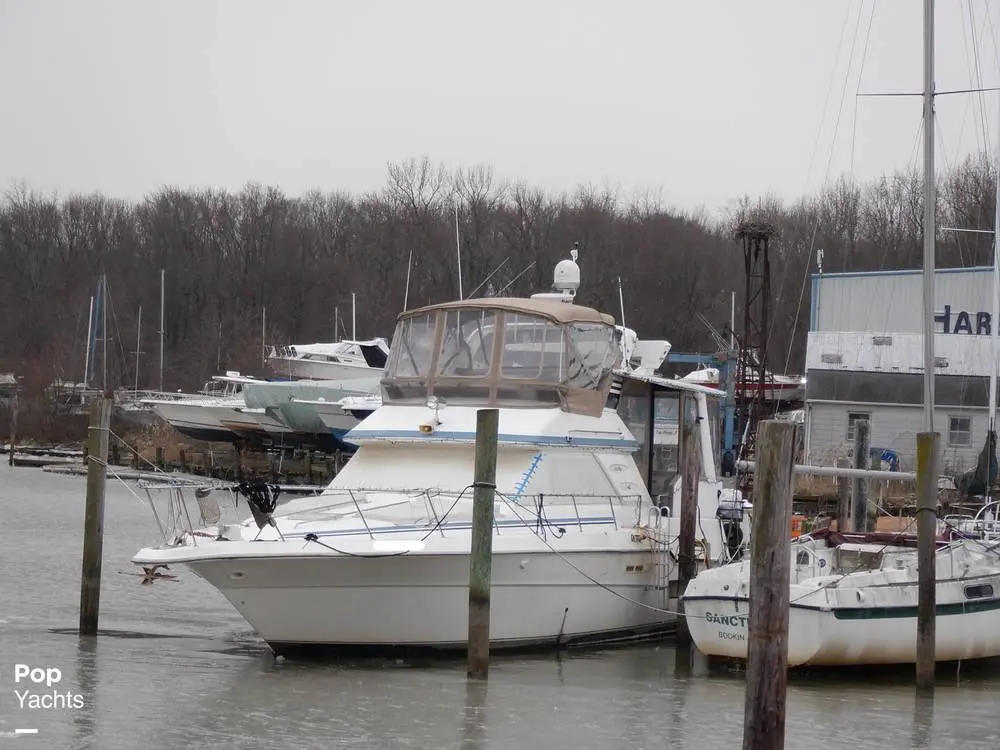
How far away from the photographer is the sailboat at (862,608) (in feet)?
52.8

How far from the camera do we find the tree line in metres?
69.0

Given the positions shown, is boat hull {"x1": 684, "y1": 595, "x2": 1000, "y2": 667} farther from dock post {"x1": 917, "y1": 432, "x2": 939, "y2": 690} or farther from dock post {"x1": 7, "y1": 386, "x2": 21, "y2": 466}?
dock post {"x1": 7, "y1": 386, "x2": 21, "y2": 466}

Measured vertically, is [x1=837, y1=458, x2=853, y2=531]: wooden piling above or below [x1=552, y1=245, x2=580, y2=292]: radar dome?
below

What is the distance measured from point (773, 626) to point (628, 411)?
9.68 m

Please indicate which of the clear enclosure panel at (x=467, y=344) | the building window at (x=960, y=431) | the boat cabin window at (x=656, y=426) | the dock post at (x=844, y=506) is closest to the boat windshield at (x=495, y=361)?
the clear enclosure panel at (x=467, y=344)

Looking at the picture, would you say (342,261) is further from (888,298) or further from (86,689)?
(86,689)

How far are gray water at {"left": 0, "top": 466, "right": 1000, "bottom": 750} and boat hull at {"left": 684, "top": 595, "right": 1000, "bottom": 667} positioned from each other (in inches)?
A: 13.4

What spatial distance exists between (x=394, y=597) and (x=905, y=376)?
26786mm

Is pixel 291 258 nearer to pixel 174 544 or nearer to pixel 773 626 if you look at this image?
pixel 174 544

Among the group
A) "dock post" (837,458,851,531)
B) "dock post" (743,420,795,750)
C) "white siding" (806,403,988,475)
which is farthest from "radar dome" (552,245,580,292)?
"white siding" (806,403,988,475)

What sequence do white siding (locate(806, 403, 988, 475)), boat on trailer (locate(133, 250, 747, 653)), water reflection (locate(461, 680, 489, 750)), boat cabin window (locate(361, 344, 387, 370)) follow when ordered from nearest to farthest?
water reflection (locate(461, 680, 489, 750))
boat on trailer (locate(133, 250, 747, 653))
white siding (locate(806, 403, 988, 475))
boat cabin window (locate(361, 344, 387, 370))

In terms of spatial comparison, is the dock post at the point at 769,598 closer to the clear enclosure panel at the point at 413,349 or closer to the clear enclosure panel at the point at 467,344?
the clear enclosure panel at the point at 467,344

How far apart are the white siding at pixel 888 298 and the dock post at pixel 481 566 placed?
29.2 metres

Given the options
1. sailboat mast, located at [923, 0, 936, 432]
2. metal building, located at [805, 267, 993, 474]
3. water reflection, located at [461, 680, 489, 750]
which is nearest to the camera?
water reflection, located at [461, 680, 489, 750]
